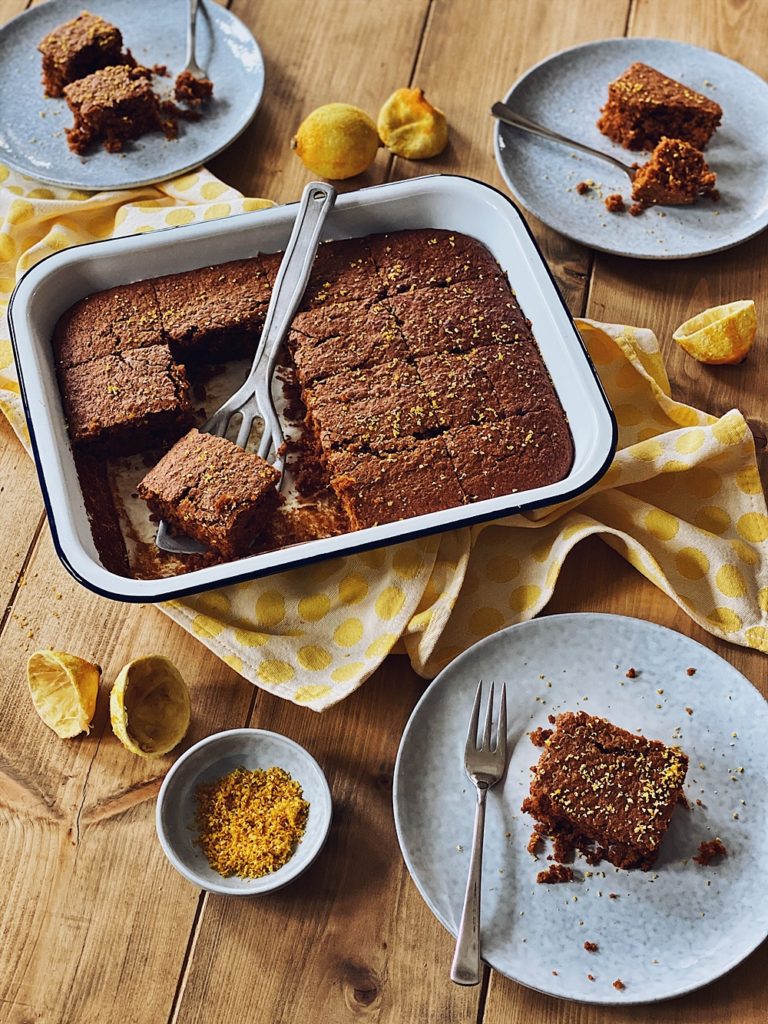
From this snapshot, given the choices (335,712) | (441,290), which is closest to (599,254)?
(441,290)

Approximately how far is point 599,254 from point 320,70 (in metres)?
1.02

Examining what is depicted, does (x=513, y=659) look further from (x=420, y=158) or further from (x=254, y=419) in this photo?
(x=420, y=158)

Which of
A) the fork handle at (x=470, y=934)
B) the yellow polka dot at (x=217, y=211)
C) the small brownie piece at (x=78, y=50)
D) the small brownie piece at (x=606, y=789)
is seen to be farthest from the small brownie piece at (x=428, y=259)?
the fork handle at (x=470, y=934)

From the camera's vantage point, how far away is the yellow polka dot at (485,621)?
2148 mm

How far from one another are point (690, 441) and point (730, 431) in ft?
0.28

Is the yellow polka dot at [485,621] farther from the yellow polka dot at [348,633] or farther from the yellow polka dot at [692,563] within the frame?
the yellow polka dot at [692,563]

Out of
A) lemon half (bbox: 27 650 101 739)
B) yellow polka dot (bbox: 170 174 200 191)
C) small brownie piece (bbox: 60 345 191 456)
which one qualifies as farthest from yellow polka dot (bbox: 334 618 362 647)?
yellow polka dot (bbox: 170 174 200 191)

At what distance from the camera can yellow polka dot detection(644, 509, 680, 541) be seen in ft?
7.29

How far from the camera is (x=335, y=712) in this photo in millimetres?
2076

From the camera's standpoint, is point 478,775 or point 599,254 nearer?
point 478,775

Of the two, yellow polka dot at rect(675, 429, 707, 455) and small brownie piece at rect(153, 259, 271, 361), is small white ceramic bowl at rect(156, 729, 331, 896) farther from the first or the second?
yellow polka dot at rect(675, 429, 707, 455)

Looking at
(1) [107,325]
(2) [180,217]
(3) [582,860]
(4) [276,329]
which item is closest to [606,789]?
(3) [582,860]

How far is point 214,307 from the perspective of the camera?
2387 mm

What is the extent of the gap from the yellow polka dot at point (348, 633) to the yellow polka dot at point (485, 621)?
0.77 feet
